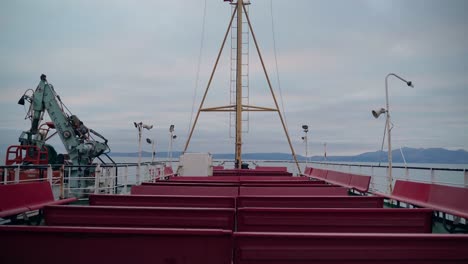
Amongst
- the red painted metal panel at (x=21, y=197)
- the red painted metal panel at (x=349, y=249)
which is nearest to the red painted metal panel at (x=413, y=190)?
the red painted metal panel at (x=349, y=249)

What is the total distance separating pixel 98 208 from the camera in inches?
136

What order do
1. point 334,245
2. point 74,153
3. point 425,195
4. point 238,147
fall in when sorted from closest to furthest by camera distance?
point 334,245 → point 425,195 → point 238,147 → point 74,153

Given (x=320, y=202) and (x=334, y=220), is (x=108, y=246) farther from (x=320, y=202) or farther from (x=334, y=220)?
(x=320, y=202)

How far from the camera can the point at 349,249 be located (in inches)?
94.7

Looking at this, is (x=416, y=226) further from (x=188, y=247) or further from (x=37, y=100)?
(x=37, y=100)

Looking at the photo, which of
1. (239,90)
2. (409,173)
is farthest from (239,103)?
(409,173)

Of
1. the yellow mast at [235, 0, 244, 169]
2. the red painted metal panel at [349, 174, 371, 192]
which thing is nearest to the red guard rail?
the red painted metal panel at [349, 174, 371, 192]

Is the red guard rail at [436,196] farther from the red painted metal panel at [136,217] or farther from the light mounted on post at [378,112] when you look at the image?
the light mounted on post at [378,112]

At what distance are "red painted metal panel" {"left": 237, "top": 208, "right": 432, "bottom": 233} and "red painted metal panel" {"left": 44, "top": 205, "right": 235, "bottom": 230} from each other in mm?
252

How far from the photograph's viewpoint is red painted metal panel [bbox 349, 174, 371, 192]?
28.2 ft

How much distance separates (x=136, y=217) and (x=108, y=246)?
3.18 ft

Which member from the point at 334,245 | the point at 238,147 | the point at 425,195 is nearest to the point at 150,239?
the point at 334,245

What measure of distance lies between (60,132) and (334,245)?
62.8ft

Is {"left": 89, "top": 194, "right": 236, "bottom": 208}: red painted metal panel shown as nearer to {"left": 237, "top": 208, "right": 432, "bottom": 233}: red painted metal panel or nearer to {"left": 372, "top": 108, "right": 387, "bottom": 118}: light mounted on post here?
{"left": 237, "top": 208, "right": 432, "bottom": 233}: red painted metal panel
